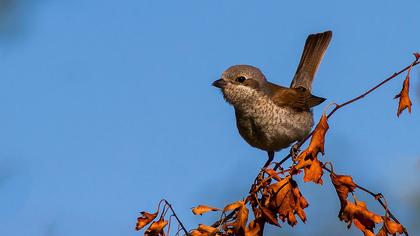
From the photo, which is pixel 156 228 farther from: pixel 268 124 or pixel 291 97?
pixel 291 97

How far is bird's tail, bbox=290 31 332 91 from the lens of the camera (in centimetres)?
821

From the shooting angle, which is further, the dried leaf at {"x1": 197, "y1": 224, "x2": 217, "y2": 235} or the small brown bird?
the small brown bird

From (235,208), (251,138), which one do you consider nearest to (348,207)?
(235,208)

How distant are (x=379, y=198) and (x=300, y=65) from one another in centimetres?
459

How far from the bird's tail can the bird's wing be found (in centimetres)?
55

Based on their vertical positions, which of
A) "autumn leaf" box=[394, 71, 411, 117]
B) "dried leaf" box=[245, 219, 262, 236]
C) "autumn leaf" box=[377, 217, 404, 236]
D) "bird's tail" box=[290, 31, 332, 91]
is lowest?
"autumn leaf" box=[377, 217, 404, 236]

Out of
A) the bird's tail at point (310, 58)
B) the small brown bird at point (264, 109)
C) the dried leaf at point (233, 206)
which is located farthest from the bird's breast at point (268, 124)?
the dried leaf at point (233, 206)

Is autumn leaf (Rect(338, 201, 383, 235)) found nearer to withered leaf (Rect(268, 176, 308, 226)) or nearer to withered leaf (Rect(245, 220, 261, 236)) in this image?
withered leaf (Rect(268, 176, 308, 226))

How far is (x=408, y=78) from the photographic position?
3.75m

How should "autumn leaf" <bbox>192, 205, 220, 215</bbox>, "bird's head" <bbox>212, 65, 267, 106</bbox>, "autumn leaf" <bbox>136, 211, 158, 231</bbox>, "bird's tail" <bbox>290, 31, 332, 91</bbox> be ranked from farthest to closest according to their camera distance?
"bird's tail" <bbox>290, 31, 332, 91</bbox>
"bird's head" <bbox>212, 65, 267, 106</bbox>
"autumn leaf" <bbox>136, 211, 158, 231</bbox>
"autumn leaf" <bbox>192, 205, 220, 215</bbox>

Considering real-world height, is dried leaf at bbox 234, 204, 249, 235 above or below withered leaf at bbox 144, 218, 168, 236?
below

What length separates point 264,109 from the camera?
23.2 feet

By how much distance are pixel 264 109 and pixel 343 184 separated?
3373 mm

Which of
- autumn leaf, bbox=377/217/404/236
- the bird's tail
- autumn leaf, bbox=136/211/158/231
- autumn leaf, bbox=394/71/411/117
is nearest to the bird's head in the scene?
the bird's tail
